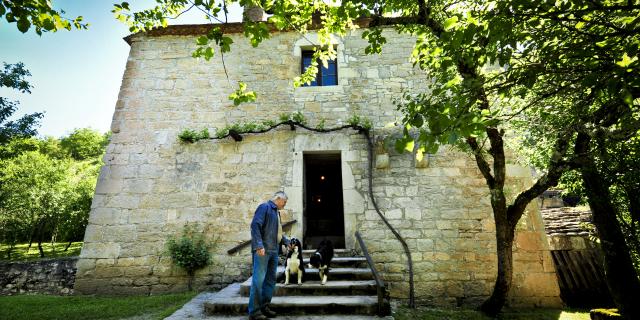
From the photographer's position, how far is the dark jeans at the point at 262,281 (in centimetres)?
323

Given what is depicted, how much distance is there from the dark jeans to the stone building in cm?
222

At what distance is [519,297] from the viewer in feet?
17.0

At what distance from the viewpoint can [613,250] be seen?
15.8ft

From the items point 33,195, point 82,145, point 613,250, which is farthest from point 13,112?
point 82,145

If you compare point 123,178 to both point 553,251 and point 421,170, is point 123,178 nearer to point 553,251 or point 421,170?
point 421,170

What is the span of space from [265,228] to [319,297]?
1188 millimetres

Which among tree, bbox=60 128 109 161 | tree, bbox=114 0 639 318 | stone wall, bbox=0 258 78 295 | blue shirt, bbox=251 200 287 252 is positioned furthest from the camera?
tree, bbox=60 128 109 161

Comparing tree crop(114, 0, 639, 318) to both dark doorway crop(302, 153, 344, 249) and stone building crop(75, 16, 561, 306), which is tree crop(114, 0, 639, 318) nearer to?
stone building crop(75, 16, 561, 306)

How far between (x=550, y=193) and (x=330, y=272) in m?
12.6

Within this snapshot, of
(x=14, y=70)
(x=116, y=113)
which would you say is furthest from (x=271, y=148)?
(x=14, y=70)

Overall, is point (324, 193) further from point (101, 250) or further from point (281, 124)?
point (101, 250)

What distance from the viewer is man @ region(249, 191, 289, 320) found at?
3.24 m

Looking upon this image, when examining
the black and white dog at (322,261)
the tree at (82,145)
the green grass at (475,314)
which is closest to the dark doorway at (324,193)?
the green grass at (475,314)

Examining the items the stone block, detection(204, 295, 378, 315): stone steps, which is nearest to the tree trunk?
detection(204, 295, 378, 315): stone steps
